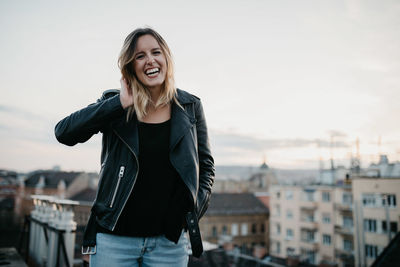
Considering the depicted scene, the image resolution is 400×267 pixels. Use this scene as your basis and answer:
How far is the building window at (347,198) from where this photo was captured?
35375 mm

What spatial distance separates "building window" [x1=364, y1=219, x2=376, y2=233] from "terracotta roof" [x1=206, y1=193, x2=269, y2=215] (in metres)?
18.5

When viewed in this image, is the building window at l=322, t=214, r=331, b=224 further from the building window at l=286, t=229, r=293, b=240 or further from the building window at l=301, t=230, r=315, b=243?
the building window at l=286, t=229, r=293, b=240

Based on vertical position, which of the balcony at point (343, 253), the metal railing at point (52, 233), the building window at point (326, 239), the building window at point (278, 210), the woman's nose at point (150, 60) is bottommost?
the balcony at point (343, 253)

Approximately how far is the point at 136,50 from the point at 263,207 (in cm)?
5024

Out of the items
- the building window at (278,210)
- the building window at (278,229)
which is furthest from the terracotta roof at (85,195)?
the building window at (278,229)

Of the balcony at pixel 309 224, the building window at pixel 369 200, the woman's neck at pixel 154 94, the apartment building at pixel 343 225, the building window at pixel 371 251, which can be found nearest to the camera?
the woman's neck at pixel 154 94

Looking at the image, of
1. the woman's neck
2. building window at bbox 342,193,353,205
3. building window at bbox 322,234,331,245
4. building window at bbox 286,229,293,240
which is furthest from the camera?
building window at bbox 286,229,293,240

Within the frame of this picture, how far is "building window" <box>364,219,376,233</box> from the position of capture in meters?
30.4

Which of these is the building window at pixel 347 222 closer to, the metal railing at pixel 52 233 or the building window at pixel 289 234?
the building window at pixel 289 234

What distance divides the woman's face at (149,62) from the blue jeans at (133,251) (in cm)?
100

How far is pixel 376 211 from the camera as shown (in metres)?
29.9

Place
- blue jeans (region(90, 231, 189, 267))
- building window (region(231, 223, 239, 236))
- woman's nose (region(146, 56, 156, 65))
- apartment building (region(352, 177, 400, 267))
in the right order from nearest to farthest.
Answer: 1. blue jeans (region(90, 231, 189, 267))
2. woman's nose (region(146, 56, 156, 65))
3. apartment building (region(352, 177, 400, 267))
4. building window (region(231, 223, 239, 236))

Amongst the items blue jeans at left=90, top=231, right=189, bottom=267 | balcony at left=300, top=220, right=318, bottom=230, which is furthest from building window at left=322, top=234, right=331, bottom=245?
blue jeans at left=90, top=231, right=189, bottom=267

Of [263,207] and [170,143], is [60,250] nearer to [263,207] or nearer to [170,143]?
[170,143]
